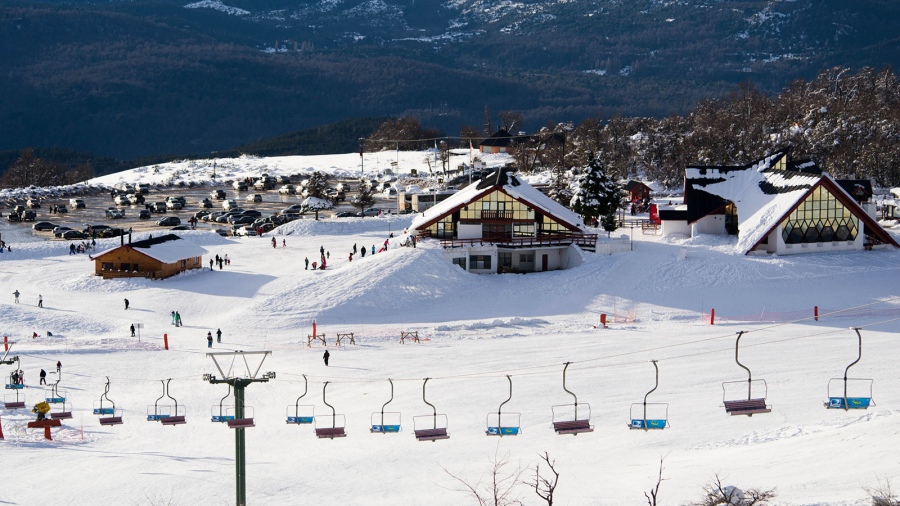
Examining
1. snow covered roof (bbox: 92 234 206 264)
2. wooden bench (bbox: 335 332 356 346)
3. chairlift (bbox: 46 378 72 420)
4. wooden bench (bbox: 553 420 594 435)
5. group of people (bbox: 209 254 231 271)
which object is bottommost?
chairlift (bbox: 46 378 72 420)

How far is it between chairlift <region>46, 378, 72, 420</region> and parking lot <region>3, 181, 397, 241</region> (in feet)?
151

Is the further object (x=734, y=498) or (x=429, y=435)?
(x=429, y=435)

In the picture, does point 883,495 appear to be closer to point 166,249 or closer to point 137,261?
point 137,261

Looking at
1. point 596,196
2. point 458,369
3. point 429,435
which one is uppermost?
point 596,196

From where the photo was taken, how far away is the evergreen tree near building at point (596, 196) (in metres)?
73.7

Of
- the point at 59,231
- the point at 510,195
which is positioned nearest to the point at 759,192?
the point at 510,195

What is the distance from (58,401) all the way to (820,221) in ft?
145

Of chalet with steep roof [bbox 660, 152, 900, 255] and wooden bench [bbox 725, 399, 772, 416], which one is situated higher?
chalet with steep roof [bbox 660, 152, 900, 255]

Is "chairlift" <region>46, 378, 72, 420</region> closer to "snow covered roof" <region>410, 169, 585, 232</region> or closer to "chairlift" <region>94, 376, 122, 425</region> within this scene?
"chairlift" <region>94, 376, 122, 425</region>

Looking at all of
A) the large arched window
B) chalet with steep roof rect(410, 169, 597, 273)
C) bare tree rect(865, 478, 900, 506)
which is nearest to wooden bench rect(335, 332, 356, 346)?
chalet with steep roof rect(410, 169, 597, 273)

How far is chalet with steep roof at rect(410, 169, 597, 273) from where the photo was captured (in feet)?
220

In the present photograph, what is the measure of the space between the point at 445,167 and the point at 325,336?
3024 inches

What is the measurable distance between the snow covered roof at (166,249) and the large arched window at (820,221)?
116 ft

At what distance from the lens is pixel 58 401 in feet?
138
